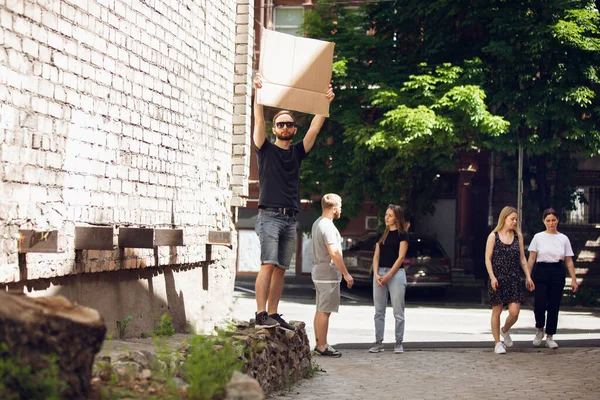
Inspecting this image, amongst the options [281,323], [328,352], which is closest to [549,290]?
[328,352]

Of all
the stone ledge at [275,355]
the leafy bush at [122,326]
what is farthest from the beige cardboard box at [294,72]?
the leafy bush at [122,326]

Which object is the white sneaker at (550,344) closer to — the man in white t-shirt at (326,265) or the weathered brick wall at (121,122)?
the man in white t-shirt at (326,265)

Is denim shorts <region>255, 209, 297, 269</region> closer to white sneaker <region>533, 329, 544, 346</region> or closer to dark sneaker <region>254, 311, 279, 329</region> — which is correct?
dark sneaker <region>254, 311, 279, 329</region>

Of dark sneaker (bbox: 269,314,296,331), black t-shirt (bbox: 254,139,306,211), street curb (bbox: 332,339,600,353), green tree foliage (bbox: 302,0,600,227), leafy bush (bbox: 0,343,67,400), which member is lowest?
street curb (bbox: 332,339,600,353)

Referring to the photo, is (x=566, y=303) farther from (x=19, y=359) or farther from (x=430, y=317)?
(x=19, y=359)

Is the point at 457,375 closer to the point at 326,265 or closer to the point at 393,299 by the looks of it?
the point at 326,265

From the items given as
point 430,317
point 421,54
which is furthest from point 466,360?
point 421,54

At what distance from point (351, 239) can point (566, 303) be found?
38.2ft

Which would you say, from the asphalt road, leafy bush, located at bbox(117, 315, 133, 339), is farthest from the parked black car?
leafy bush, located at bbox(117, 315, 133, 339)

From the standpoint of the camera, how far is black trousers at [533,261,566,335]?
45.2 ft

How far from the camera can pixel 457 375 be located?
11055 millimetres

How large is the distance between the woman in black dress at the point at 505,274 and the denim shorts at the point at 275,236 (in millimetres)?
4071

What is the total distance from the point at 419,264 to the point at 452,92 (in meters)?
4.27

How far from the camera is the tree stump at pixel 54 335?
5.09 meters
